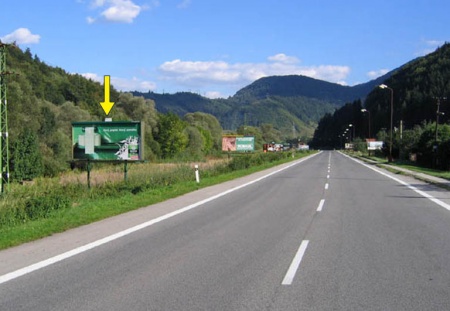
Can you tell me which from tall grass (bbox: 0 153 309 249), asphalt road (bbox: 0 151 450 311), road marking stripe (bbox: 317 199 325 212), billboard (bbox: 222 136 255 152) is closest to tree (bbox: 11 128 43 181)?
billboard (bbox: 222 136 255 152)

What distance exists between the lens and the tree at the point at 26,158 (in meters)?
51.6

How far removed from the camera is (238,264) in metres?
7.85

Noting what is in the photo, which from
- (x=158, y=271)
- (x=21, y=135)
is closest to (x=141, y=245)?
(x=158, y=271)

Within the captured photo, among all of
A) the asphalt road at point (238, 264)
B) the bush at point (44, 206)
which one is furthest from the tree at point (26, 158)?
the asphalt road at point (238, 264)

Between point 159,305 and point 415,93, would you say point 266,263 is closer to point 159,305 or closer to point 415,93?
point 159,305

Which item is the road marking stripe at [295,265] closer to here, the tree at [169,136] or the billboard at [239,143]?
the billboard at [239,143]

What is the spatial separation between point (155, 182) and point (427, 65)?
162m

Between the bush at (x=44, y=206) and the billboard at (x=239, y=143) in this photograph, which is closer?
the bush at (x=44, y=206)

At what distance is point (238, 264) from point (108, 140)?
17.6 m

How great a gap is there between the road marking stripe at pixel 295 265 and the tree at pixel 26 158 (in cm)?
4615

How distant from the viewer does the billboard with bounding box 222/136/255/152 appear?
221 ft

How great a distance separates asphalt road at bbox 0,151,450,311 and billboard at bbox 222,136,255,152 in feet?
174

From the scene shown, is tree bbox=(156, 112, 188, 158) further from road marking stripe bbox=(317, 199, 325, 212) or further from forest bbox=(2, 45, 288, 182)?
road marking stripe bbox=(317, 199, 325, 212)

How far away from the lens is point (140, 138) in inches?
953
